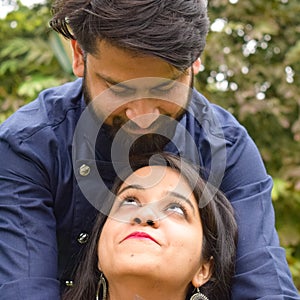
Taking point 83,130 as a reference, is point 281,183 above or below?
below

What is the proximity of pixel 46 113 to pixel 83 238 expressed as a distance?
0.41m

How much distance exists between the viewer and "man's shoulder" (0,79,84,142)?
240 cm

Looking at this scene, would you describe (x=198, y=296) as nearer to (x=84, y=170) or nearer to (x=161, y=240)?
(x=161, y=240)

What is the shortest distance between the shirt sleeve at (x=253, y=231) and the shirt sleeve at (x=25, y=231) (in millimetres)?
564

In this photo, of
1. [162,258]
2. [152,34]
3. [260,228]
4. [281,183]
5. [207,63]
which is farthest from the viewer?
[207,63]

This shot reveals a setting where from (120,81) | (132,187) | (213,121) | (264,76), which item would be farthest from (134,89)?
(264,76)

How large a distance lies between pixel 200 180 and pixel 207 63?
1.78m

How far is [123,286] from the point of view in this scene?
2344 millimetres

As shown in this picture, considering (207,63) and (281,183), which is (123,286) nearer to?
(281,183)

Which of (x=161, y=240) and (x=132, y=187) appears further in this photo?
(x=132, y=187)

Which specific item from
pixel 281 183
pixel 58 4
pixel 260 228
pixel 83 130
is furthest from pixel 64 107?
pixel 281 183

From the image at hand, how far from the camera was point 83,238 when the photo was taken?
101 inches

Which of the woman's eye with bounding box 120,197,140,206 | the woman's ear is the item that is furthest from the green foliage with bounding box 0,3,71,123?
the woman's ear

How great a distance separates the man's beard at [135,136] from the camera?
2.27 m
